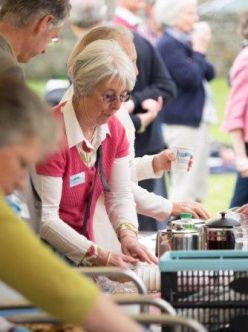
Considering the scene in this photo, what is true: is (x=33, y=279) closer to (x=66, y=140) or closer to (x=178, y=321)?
(x=178, y=321)

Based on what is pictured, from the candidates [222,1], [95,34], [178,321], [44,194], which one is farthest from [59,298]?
[222,1]

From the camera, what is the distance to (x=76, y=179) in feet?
15.6

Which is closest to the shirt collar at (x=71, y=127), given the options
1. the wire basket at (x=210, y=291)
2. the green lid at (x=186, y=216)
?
the green lid at (x=186, y=216)

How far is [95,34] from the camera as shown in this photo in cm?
532

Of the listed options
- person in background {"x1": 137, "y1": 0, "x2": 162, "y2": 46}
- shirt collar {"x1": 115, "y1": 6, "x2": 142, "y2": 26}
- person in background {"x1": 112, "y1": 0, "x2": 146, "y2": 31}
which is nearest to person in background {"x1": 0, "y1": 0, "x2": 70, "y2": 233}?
person in background {"x1": 112, "y1": 0, "x2": 146, "y2": 31}

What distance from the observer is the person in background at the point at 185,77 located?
9.36 metres

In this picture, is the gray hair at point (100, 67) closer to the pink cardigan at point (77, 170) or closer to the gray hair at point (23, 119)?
the pink cardigan at point (77, 170)

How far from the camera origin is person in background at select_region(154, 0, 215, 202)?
9359 mm

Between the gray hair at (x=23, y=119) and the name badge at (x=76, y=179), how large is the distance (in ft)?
5.27

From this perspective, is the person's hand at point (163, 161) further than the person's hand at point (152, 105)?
No

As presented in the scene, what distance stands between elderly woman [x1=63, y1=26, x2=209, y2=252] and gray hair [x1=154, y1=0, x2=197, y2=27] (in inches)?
155

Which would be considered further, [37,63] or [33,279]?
[37,63]

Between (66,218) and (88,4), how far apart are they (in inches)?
131

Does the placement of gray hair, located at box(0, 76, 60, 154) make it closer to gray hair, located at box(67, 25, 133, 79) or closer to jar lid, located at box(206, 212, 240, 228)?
jar lid, located at box(206, 212, 240, 228)
